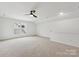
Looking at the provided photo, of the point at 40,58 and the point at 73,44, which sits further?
the point at 73,44

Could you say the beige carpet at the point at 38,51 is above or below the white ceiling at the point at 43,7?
below

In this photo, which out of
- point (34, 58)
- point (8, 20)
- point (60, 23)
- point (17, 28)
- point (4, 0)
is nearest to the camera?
point (34, 58)

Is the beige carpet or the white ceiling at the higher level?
the white ceiling

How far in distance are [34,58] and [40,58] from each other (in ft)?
0.70

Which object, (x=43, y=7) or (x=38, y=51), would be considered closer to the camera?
(x=38, y=51)

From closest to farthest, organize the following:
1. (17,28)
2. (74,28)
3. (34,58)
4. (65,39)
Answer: (34,58), (74,28), (65,39), (17,28)

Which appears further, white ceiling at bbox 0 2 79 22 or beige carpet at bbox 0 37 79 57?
white ceiling at bbox 0 2 79 22

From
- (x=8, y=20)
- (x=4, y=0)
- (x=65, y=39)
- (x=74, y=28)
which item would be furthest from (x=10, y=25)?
(x=74, y=28)

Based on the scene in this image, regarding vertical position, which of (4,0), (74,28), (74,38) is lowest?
(74,38)

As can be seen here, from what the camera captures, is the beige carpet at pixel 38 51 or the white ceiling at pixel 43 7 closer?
the beige carpet at pixel 38 51

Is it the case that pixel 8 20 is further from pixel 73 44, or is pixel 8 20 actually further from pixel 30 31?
pixel 73 44

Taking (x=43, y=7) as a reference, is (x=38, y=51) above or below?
below

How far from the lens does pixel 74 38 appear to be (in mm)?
4121

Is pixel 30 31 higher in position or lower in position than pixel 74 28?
lower
